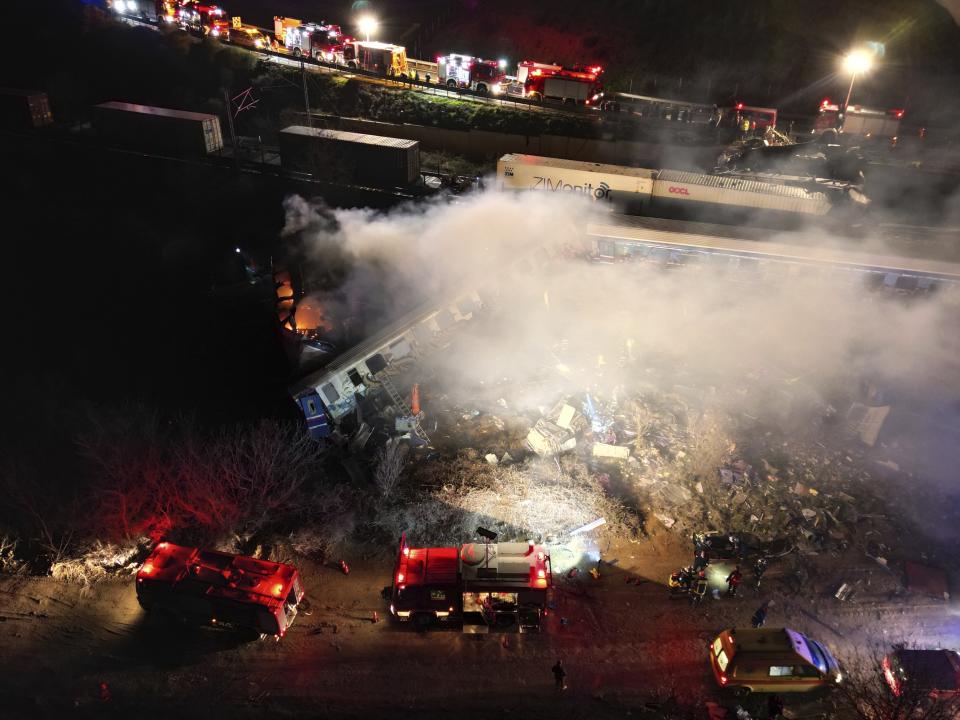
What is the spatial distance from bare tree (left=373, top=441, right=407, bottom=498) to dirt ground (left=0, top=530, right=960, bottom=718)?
157 cm

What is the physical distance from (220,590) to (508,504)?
16.6ft

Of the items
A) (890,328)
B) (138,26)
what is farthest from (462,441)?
(138,26)

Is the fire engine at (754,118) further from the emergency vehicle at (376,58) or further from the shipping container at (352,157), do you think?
the emergency vehicle at (376,58)

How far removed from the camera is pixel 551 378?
44.2 ft

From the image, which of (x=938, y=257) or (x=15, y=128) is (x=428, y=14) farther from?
(x=938, y=257)

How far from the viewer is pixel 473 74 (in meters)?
24.3

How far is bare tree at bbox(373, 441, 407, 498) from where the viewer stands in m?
10.8

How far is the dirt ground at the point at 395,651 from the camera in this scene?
784 cm

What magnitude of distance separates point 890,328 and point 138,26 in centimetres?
3595

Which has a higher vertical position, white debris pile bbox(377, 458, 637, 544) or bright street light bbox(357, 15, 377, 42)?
bright street light bbox(357, 15, 377, 42)

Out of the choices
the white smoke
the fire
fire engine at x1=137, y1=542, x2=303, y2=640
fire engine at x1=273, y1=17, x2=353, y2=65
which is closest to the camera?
fire engine at x1=137, y1=542, x2=303, y2=640

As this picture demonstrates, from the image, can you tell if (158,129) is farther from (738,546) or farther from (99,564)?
(738,546)

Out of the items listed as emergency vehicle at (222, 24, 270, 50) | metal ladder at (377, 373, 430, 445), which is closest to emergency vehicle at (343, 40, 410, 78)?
emergency vehicle at (222, 24, 270, 50)

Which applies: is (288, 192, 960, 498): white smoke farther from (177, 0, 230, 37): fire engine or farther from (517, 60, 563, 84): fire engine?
(177, 0, 230, 37): fire engine
